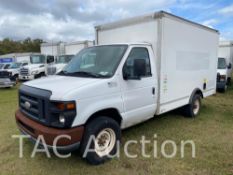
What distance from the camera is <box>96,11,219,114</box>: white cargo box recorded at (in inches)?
184

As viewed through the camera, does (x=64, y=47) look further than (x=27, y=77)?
Yes

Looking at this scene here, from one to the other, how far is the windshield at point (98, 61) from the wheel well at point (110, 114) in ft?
2.19

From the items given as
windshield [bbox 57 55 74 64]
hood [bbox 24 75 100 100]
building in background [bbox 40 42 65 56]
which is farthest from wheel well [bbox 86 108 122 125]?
building in background [bbox 40 42 65 56]

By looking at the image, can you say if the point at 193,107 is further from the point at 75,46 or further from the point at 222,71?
the point at 75,46

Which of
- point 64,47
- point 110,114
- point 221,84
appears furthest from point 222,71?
point 64,47

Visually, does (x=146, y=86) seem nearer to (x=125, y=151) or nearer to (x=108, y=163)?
(x=125, y=151)

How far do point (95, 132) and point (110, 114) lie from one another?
1.86 feet

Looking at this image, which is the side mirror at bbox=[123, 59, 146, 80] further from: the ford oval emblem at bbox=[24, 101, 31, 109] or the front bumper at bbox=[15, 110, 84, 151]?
the ford oval emblem at bbox=[24, 101, 31, 109]

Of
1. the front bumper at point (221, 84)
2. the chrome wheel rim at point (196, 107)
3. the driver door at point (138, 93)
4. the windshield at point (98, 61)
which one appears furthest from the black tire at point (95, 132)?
the front bumper at point (221, 84)

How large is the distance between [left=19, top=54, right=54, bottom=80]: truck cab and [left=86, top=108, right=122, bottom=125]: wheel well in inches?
557

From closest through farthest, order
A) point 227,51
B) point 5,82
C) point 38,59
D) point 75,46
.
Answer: point 5,82, point 227,51, point 75,46, point 38,59

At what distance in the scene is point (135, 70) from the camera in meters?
3.92

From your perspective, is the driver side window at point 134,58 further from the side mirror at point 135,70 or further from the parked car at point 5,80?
the parked car at point 5,80

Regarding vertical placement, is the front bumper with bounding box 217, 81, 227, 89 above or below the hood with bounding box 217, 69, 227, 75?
below
